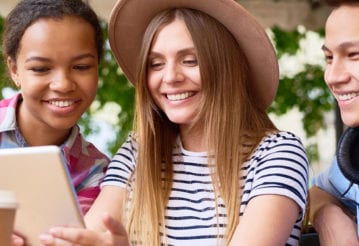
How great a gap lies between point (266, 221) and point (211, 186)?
0.24m

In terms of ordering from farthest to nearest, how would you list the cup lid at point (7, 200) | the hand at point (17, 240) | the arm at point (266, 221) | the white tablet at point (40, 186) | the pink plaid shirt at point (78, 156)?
the pink plaid shirt at point (78, 156) < the arm at point (266, 221) < the hand at point (17, 240) < the white tablet at point (40, 186) < the cup lid at point (7, 200)

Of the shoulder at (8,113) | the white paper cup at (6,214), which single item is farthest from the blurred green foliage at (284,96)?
the white paper cup at (6,214)

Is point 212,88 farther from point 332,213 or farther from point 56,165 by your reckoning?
point 56,165

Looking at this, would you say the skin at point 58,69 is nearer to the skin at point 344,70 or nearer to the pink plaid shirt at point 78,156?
the pink plaid shirt at point 78,156

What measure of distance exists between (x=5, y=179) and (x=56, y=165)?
120mm

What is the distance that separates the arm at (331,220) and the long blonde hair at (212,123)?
256mm

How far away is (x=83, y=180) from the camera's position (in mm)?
2236

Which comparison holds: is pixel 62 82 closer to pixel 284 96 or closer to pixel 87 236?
pixel 87 236

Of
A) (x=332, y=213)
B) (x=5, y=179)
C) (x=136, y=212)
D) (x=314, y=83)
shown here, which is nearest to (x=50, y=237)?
(x=5, y=179)

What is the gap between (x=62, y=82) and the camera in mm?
2104

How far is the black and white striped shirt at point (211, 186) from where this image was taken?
1.85m

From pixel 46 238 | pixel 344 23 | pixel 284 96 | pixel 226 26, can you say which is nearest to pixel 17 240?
pixel 46 238

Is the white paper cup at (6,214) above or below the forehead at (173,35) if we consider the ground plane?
below

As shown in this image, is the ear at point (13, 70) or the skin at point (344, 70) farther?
the ear at point (13, 70)
